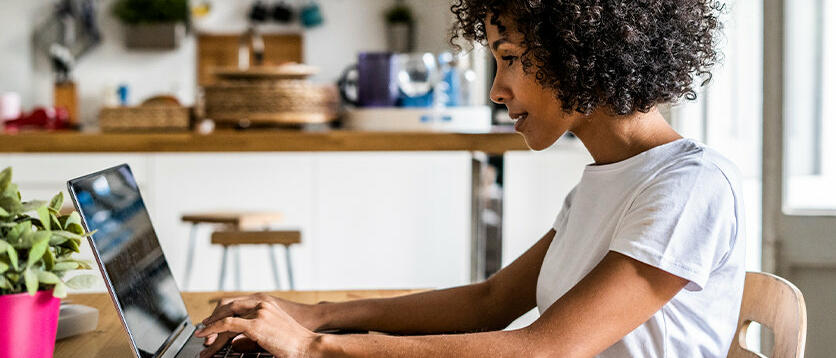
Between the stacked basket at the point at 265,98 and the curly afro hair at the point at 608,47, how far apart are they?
1682 millimetres

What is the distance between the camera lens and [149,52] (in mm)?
6703

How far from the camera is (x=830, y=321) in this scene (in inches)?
77.8

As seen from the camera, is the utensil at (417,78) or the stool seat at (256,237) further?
the utensil at (417,78)

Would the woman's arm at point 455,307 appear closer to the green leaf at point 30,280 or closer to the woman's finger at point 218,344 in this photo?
the woman's finger at point 218,344

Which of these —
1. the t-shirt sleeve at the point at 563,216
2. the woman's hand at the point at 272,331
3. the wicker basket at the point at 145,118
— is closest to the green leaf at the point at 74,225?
the woman's hand at the point at 272,331

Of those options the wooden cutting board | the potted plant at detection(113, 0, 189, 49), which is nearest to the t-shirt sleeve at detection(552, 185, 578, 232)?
the potted plant at detection(113, 0, 189, 49)

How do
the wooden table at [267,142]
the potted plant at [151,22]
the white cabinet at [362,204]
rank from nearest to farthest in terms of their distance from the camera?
1. the wooden table at [267,142]
2. the white cabinet at [362,204]
3. the potted plant at [151,22]

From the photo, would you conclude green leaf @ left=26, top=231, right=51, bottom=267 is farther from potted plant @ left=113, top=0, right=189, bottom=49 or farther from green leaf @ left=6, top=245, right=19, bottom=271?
potted plant @ left=113, top=0, right=189, bottom=49

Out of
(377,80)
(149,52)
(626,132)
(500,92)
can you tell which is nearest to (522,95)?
(500,92)

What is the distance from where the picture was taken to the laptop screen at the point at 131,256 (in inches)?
34.5

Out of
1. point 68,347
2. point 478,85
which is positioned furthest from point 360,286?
point 68,347

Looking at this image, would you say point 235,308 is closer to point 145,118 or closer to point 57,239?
point 57,239

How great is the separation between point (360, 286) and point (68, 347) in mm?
1857

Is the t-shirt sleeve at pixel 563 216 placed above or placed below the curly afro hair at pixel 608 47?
below
